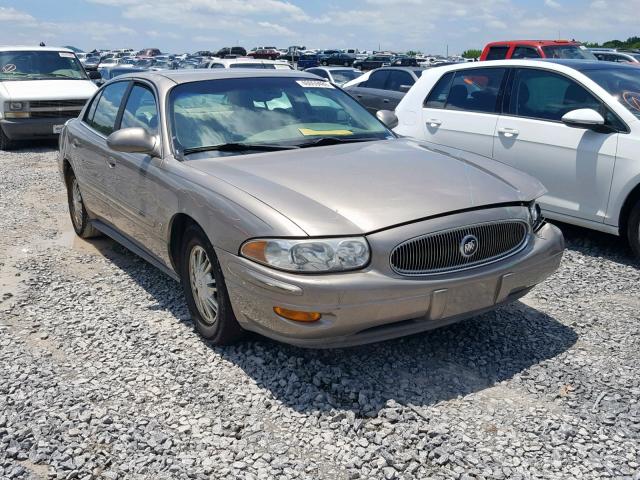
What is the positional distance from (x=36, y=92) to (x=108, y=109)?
7362 millimetres

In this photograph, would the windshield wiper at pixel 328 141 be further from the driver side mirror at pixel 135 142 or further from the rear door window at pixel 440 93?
the rear door window at pixel 440 93

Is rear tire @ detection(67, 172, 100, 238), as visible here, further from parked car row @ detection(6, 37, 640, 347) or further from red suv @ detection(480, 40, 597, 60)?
red suv @ detection(480, 40, 597, 60)

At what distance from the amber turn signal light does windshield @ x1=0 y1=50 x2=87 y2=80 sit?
36.4 feet

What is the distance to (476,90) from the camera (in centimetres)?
686

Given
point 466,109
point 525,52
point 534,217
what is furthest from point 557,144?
point 525,52

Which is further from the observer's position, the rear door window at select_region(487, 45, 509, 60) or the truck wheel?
the rear door window at select_region(487, 45, 509, 60)

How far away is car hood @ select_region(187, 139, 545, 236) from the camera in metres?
3.38

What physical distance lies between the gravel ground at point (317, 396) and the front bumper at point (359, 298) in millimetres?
344

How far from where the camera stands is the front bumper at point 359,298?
323cm

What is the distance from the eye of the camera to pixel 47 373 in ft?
12.6

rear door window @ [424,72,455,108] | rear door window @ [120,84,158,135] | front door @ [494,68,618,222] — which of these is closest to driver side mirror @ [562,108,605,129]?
front door @ [494,68,618,222]

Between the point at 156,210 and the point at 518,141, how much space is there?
3435mm

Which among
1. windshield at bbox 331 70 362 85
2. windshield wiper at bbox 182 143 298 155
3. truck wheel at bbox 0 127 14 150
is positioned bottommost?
truck wheel at bbox 0 127 14 150

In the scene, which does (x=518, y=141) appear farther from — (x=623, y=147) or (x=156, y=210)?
(x=156, y=210)
